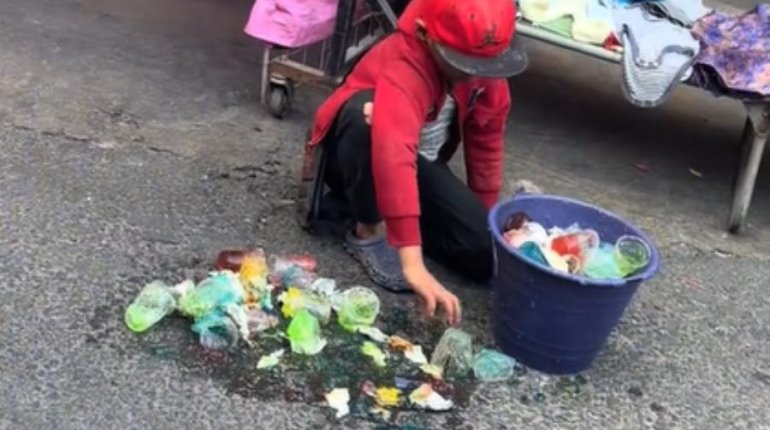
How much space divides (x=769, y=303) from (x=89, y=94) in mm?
2262

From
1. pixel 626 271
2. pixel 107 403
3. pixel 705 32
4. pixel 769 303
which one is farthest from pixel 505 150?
pixel 107 403

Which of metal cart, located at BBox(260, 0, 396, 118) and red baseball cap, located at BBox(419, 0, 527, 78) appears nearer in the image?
red baseball cap, located at BBox(419, 0, 527, 78)

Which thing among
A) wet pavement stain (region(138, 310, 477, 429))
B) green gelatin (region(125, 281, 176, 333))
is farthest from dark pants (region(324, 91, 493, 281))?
green gelatin (region(125, 281, 176, 333))

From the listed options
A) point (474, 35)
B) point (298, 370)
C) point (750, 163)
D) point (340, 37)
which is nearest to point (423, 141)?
point (474, 35)

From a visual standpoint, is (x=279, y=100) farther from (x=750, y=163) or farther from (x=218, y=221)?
(x=750, y=163)

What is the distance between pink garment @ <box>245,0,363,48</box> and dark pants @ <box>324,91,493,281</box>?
2.94 ft

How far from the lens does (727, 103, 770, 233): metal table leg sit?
375 centimetres

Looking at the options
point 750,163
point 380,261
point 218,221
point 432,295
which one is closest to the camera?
point 432,295

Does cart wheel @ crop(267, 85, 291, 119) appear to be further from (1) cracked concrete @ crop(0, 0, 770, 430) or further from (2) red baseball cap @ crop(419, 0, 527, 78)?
(2) red baseball cap @ crop(419, 0, 527, 78)

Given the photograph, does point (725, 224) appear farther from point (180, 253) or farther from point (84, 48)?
point (84, 48)

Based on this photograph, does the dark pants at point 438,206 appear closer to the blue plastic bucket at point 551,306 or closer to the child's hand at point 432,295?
the blue plastic bucket at point 551,306

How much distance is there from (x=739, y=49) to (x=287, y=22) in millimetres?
1465

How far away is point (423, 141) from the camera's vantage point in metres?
3.15

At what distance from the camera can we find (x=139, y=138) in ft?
12.3
